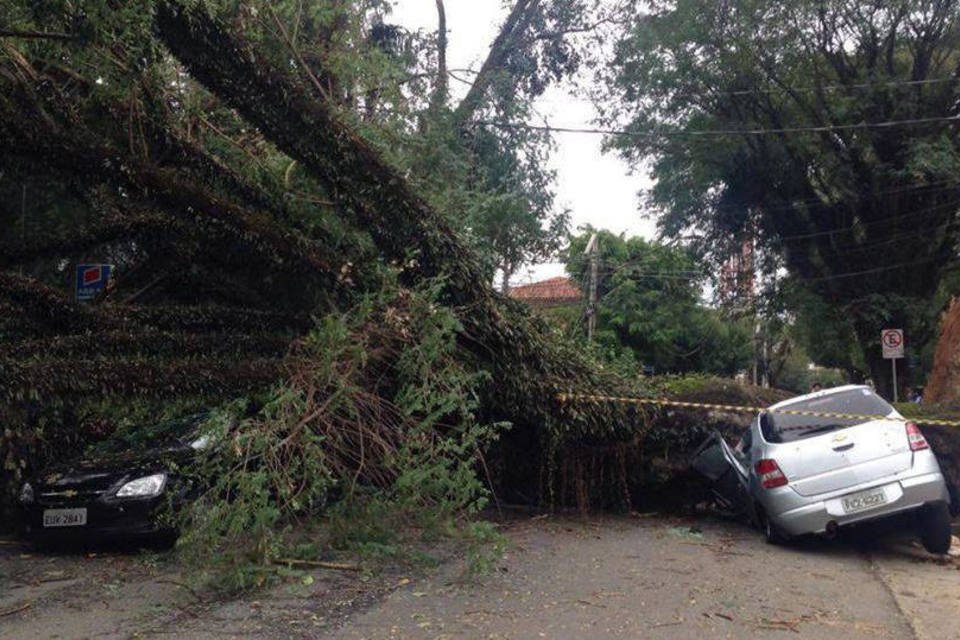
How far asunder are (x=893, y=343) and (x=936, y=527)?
45.0ft

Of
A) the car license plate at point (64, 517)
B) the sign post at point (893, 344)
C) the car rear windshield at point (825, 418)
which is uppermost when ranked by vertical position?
the sign post at point (893, 344)

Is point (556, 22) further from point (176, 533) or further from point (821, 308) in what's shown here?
point (176, 533)

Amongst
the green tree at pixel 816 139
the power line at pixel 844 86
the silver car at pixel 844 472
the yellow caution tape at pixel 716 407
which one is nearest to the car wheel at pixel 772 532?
the silver car at pixel 844 472

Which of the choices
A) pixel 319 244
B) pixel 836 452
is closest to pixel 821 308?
pixel 836 452

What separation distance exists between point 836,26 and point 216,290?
1668 cm

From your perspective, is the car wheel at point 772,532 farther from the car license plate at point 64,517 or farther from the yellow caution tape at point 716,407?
the car license plate at point 64,517

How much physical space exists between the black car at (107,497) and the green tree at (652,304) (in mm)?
18183

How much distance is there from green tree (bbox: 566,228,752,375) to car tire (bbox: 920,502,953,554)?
57.0 ft

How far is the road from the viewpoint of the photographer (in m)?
5.98

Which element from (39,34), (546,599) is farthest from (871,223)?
(39,34)

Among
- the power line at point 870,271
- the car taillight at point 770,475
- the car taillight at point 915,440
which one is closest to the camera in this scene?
the car taillight at point 915,440

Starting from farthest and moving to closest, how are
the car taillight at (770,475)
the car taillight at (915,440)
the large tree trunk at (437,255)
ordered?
1. the car taillight at (770,475)
2. the car taillight at (915,440)
3. the large tree trunk at (437,255)

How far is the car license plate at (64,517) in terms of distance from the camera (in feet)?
28.1

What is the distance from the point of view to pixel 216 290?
9883 mm
